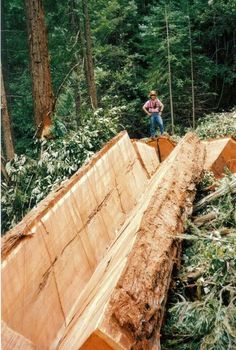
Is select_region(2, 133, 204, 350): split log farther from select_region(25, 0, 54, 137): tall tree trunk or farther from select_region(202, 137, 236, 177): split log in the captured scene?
select_region(25, 0, 54, 137): tall tree trunk

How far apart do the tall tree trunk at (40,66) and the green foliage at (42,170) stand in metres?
0.27

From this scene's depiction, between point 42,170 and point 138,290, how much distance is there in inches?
187

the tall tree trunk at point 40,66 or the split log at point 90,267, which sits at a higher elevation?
the tall tree trunk at point 40,66

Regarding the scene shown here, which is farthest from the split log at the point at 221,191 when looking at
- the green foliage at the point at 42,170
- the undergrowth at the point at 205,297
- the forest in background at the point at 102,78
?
the green foliage at the point at 42,170

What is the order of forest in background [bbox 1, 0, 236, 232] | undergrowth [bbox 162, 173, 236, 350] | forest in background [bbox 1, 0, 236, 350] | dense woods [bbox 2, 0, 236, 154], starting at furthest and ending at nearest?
dense woods [bbox 2, 0, 236, 154] → forest in background [bbox 1, 0, 236, 232] → forest in background [bbox 1, 0, 236, 350] → undergrowth [bbox 162, 173, 236, 350]

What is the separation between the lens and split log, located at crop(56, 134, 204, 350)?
267cm

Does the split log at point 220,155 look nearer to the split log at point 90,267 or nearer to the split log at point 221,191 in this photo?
the split log at point 90,267

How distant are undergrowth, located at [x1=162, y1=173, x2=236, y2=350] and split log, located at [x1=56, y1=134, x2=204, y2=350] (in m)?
0.20

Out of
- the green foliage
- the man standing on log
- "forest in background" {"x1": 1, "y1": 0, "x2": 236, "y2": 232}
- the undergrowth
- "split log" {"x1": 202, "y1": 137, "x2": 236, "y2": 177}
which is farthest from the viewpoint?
"forest in background" {"x1": 1, "y1": 0, "x2": 236, "y2": 232}

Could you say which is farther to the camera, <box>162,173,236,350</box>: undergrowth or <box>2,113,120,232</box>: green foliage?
<box>2,113,120,232</box>: green foliage

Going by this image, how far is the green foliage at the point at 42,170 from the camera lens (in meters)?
7.35

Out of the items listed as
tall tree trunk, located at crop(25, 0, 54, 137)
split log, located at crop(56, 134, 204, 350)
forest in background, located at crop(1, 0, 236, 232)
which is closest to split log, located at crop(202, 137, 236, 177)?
split log, located at crop(56, 134, 204, 350)

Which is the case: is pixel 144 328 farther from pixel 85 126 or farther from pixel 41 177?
pixel 85 126

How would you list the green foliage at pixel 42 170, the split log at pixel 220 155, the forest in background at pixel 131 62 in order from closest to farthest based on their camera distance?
1. the split log at pixel 220 155
2. the green foliage at pixel 42 170
3. the forest in background at pixel 131 62
